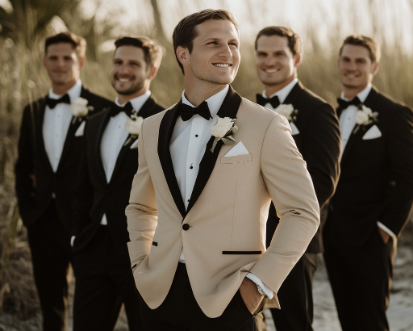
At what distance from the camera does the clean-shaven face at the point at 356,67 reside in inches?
160

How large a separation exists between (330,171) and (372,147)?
709 mm

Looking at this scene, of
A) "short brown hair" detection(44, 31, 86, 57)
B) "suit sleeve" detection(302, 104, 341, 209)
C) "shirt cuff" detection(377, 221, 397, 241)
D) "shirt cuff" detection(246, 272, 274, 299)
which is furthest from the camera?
"short brown hair" detection(44, 31, 86, 57)

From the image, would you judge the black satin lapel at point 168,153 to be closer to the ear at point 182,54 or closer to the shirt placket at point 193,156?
the shirt placket at point 193,156

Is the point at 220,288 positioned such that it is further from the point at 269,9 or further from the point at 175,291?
the point at 269,9

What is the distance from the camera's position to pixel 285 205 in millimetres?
2113

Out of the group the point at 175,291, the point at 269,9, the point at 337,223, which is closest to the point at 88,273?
the point at 175,291

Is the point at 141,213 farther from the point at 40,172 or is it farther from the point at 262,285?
the point at 40,172

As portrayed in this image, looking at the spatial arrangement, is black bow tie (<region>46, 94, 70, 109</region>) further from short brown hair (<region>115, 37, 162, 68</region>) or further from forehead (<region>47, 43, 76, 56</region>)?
short brown hair (<region>115, 37, 162, 68</region>)

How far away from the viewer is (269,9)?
308 inches

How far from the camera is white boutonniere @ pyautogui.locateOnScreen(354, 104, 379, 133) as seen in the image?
12.3ft

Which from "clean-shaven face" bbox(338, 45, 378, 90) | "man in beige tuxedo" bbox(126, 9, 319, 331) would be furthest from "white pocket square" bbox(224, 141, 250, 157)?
"clean-shaven face" bbox(338, 45, 378, 90)

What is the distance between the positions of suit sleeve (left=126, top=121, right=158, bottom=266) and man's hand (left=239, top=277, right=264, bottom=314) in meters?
0.63

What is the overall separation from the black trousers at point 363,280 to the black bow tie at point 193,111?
195cm

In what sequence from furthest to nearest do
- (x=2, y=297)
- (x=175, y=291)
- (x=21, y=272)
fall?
(x=21, y=272)
(x=2, y=297)
(x=175, y=291)
